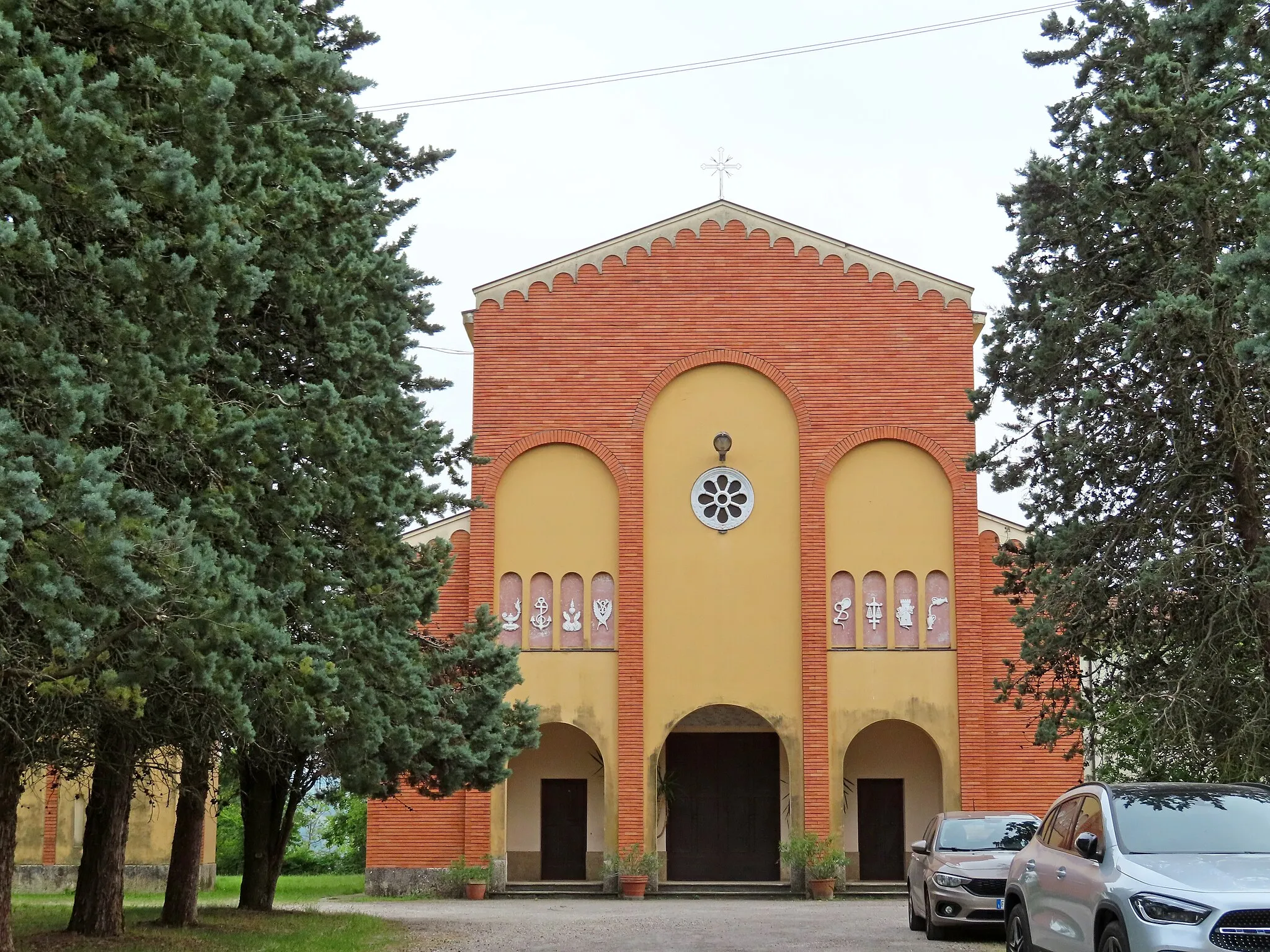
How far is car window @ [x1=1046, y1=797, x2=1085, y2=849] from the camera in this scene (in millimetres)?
11086

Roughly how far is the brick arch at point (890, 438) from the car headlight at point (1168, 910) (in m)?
19.5

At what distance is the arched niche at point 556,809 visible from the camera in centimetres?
2905

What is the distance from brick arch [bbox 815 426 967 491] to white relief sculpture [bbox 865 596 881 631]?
237 cm

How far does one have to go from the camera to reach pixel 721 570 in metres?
28.5

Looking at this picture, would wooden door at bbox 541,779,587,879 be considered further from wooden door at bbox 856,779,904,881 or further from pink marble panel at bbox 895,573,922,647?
pink marble panel at bbox 895,573,922,647

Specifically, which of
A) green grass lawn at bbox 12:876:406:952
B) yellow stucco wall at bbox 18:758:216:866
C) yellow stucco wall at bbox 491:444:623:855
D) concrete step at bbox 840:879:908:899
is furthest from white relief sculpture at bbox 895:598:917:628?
yellow stucco wall at bbox 18:758:216:866

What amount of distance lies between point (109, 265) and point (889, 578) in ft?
66.5

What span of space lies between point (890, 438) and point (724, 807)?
7.94 meters

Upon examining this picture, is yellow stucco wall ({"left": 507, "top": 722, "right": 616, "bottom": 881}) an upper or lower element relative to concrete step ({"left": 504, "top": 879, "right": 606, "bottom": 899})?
upper

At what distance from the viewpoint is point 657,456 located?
2889cm

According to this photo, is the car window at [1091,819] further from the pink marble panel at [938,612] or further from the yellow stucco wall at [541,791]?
the yellow stucco wall at [541,791]

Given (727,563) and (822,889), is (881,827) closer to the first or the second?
(822,889)

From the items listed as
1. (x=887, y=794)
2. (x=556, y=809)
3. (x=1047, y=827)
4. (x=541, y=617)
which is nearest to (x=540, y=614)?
(x=541, y=617)

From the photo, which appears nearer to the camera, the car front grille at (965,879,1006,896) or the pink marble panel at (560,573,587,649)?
the car front grille at (965,879,1006,896)
